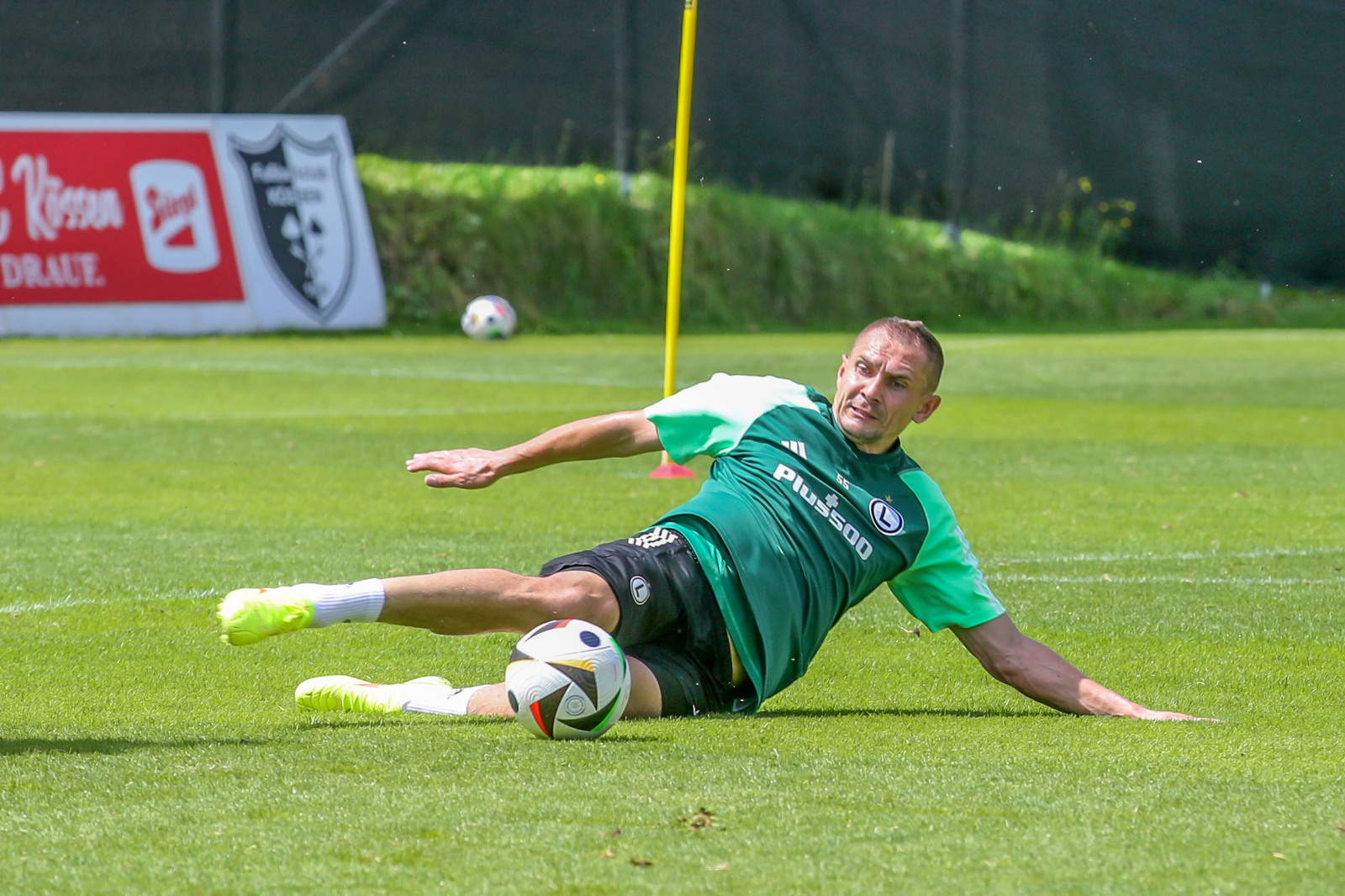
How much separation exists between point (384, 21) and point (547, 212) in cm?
372

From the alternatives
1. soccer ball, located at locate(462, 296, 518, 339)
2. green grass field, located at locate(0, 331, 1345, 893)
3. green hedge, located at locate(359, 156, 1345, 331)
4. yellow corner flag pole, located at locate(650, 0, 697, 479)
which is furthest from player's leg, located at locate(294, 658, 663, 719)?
green hedge, located at locate(359, 156, 1345, 331)

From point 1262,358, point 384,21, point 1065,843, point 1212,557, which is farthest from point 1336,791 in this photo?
point 384,21

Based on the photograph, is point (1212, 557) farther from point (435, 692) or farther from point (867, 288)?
point (867, 288)

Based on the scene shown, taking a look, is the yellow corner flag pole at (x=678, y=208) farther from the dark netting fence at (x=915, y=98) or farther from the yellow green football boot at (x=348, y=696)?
the dark netting fence at (x=915, y=98)

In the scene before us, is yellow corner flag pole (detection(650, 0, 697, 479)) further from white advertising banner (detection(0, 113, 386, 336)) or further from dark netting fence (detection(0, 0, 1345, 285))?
dark netting fence (detection(0, 0, 1345, 285))

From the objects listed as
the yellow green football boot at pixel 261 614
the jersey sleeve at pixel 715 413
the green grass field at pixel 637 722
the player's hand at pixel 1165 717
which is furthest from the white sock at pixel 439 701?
the player's hand at pixel 1165 717

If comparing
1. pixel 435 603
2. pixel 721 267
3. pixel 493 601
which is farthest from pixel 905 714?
pixel 721 267

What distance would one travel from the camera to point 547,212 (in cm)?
2647

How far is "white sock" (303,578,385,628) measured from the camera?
14.6 ft

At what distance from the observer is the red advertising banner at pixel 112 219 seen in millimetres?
20281

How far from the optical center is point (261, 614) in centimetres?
438

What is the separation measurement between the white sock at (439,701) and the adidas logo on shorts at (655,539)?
2.05 feet

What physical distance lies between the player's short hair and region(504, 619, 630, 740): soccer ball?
120 cm

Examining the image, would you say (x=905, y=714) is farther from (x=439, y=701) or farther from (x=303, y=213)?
(x=303, y=213)
